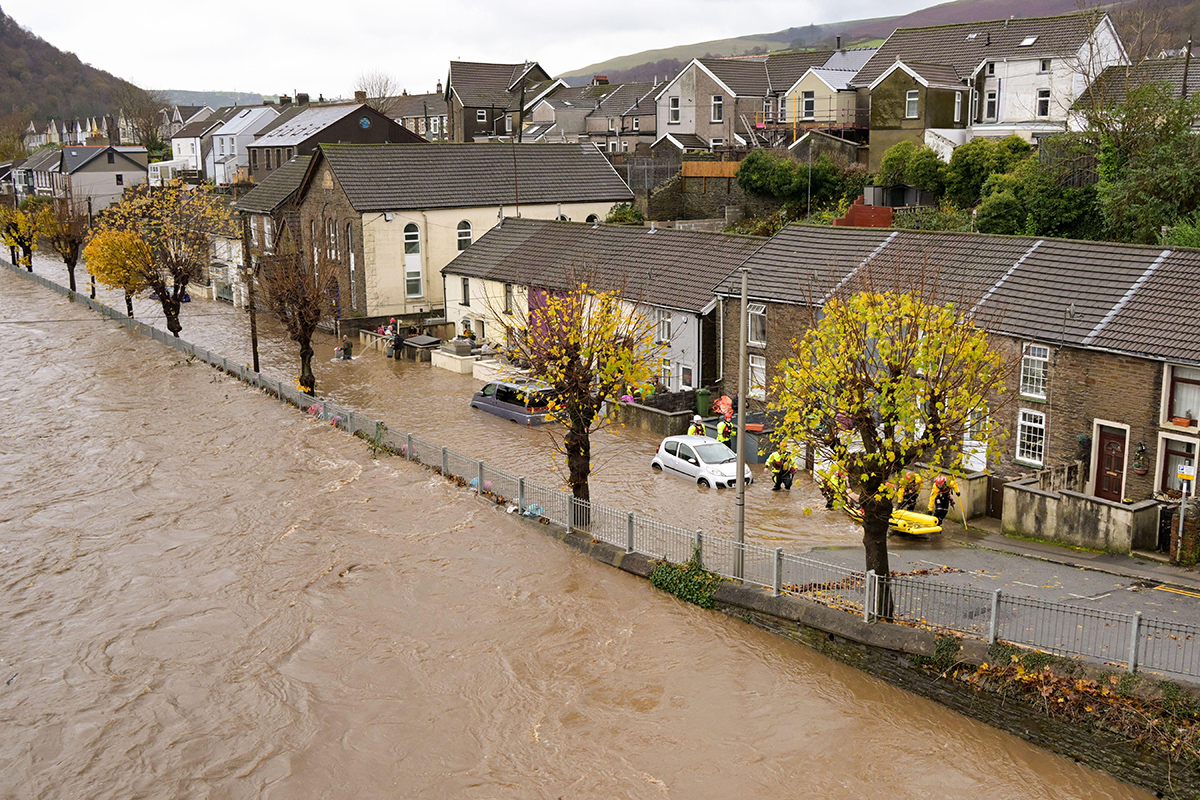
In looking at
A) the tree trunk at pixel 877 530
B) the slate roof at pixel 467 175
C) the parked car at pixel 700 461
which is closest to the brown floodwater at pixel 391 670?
the parked car at pixel 700 461

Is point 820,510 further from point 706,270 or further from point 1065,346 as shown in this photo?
point 706,270

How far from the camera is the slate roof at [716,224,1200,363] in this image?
21484 millimetres

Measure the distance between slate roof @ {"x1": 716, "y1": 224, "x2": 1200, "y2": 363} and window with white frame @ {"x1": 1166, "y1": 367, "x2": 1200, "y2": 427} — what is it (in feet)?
1.36

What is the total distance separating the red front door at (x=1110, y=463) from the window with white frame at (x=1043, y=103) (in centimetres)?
2943

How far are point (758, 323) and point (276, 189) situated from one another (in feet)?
122

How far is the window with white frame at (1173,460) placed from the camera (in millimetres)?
20266

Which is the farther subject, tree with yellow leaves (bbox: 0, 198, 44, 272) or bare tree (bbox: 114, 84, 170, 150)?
bare tree (bbox: 114, 84, 170, 150)

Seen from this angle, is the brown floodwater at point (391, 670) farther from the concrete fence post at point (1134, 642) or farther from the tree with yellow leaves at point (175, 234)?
the tree with yellow leaves at point (175, 234)

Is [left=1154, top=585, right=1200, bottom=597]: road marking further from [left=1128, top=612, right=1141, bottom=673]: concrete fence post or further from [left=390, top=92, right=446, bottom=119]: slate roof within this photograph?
[left=390, top=92, right=446, bottom=119]: slate roof

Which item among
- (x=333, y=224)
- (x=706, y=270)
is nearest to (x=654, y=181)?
(x=333, y=224)

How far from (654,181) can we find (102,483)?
3649 centimetres

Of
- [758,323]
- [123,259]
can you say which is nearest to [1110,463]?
[758,323]

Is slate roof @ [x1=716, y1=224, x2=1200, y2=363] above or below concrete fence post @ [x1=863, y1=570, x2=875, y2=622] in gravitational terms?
above

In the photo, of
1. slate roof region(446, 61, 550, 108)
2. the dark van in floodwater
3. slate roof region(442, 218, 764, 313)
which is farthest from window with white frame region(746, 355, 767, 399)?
slate roof region(446, 61, 550, 108)
